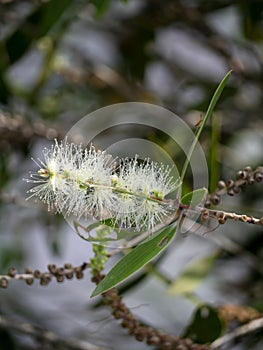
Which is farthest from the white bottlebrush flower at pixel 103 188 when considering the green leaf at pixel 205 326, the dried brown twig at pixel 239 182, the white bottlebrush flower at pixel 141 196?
the green leaf at pixel 205 326

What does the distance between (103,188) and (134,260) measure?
0.31 ft

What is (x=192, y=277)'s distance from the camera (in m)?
1.49

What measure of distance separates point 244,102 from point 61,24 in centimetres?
56

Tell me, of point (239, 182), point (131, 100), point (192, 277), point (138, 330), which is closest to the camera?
point (239, 182)

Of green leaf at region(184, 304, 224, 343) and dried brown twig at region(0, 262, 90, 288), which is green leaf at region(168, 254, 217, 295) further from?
dried brown twig at region(0, 262, 90, 288)

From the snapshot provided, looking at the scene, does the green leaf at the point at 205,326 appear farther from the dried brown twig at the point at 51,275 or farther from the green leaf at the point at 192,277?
the dried brown twig at the point at 51,275

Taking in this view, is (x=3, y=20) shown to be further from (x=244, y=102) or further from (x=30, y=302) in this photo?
(x=30, y=302)

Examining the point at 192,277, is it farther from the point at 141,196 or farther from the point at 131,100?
the point at 141,196

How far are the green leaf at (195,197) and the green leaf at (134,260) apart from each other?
0.12 feet

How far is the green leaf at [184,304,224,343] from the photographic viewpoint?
117cm

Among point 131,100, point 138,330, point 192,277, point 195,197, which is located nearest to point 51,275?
point 138,330

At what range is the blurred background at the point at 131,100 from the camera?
5.27ft

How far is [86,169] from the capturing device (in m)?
0.78

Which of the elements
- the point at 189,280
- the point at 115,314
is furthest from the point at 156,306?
the point at 115,314
